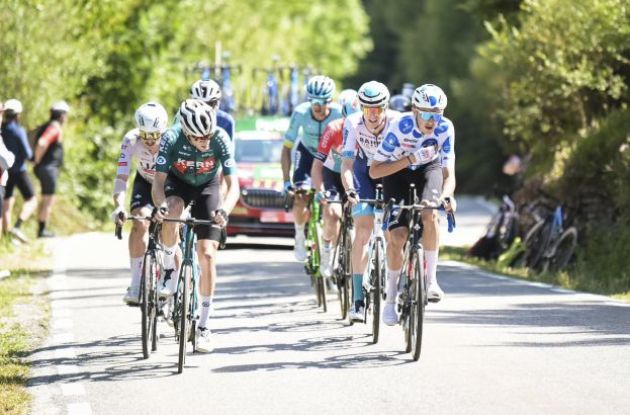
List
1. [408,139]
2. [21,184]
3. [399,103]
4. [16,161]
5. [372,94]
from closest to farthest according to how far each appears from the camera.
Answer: [408,139], [372,94], [399,103], [16,161], [21,184]

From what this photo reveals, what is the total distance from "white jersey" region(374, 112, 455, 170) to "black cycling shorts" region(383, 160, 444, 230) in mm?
178

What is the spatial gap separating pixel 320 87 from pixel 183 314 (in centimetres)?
479

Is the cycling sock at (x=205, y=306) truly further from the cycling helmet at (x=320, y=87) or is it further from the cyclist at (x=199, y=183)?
the cycling helmet at (x=320, y=87)

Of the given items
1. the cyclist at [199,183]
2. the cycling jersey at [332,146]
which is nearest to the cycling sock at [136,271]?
the cyclist at [199,183]

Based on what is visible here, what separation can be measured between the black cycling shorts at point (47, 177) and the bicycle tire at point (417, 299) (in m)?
14.3

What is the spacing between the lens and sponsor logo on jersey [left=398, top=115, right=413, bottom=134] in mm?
11977

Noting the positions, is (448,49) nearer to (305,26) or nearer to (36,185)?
(305,26)

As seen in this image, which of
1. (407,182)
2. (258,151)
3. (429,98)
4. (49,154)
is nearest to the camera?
(429,98)

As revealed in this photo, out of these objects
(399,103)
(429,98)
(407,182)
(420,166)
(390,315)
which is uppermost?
(399,103)

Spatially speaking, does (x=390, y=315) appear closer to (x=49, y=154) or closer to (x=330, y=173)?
(x=330, y=173)

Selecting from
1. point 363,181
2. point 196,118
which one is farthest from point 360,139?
point 196,118

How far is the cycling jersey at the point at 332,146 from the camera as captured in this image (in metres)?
15.1

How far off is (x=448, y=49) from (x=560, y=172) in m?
42.6

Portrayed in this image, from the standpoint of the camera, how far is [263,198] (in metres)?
23.6
